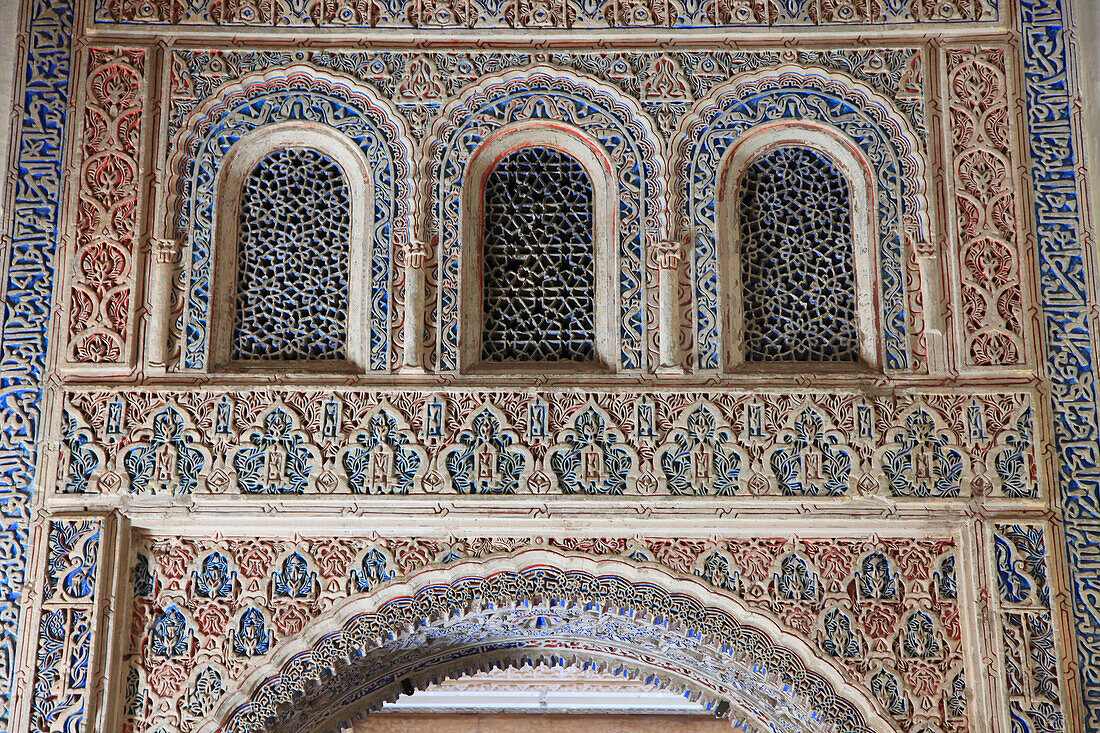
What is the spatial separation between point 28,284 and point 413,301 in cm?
149

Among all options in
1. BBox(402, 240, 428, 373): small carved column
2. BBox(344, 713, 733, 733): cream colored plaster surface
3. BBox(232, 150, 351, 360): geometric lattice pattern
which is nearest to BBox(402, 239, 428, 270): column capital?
BBox(402, 240, 428, 373): small carved column

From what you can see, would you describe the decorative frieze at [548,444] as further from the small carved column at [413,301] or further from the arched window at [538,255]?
the arched window at [538,255]

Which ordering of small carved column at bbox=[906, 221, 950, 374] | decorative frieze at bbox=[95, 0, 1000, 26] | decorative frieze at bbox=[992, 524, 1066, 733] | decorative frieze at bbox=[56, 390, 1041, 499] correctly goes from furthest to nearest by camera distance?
1. decorative frieze at bbox=[95, 0, 1000, 26]
2. small carved column at bbox=[906, 221, 950, 374]
3. decorative frieze at bbox=[56, 390, 1041, 499]
4. decorative frieze at bbox=[992, 524, 1066, 733]

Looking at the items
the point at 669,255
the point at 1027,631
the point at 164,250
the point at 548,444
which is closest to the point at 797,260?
the point at 669,255

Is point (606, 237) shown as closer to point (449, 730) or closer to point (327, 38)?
point (327, 38)

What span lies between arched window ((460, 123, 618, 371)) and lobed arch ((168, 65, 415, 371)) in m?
0.29

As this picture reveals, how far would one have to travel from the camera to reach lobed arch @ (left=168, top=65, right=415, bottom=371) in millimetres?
4824

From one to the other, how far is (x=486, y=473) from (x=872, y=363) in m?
1.52

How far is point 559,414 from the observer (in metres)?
4.64

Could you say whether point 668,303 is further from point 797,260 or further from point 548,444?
point 548,444

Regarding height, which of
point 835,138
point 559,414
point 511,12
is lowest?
point 559,414

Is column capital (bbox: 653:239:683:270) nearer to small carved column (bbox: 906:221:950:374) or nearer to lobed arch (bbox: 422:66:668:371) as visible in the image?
lobed arch (bbox: 422:66:668:371)

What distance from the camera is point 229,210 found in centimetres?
500

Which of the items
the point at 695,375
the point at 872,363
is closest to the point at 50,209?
the point at 695,375
